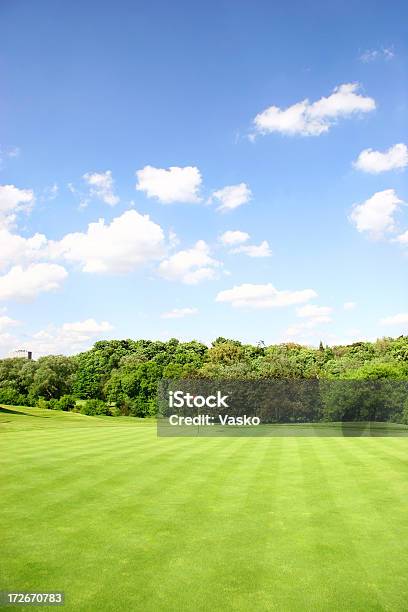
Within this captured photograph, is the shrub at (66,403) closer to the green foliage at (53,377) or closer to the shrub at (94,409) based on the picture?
the shrub at (94,409)

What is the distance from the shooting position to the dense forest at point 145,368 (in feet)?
246

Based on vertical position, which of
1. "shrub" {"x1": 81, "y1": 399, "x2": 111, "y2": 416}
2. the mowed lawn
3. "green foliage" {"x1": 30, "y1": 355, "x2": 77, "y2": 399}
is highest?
"green foliage" {"x1": 30, "y1": 355, "x2": 77, "y2": 399}

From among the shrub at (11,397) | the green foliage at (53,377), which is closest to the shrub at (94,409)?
the shrub at (11,397)

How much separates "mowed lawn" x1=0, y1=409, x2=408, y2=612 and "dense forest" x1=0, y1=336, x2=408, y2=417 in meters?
52.0

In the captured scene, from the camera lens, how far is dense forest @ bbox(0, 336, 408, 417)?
7488cm

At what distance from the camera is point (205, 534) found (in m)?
10.7

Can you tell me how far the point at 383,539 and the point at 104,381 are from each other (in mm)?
90097

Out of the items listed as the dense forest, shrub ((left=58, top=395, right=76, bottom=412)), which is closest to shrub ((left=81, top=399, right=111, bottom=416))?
the dense forest

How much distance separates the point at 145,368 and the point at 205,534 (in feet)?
255

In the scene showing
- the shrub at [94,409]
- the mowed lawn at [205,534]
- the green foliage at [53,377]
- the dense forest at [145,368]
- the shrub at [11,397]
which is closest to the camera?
the mowed lawn at [205,534]

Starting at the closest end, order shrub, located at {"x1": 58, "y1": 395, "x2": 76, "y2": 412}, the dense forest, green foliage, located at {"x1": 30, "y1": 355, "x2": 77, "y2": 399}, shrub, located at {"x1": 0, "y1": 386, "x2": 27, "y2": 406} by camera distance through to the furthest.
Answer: shrub, located at {"x1": 58, "y1": 395, "x2": 76, "y2": 412} → the dense forest → shrub, located at {"x1": 0, "y1": 386, "x2": 27, "y2": 406} → green foliage, located at {"x1": 30, "y1": 355, "x2": 77, "y2": 399}

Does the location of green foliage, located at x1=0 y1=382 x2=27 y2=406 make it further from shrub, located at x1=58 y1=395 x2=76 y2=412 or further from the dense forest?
shrub, located at x1=58 y1=395 x2=76 y2=412

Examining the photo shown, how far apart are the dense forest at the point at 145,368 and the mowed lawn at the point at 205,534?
51956 millimetres

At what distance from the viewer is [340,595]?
26.0 ft
